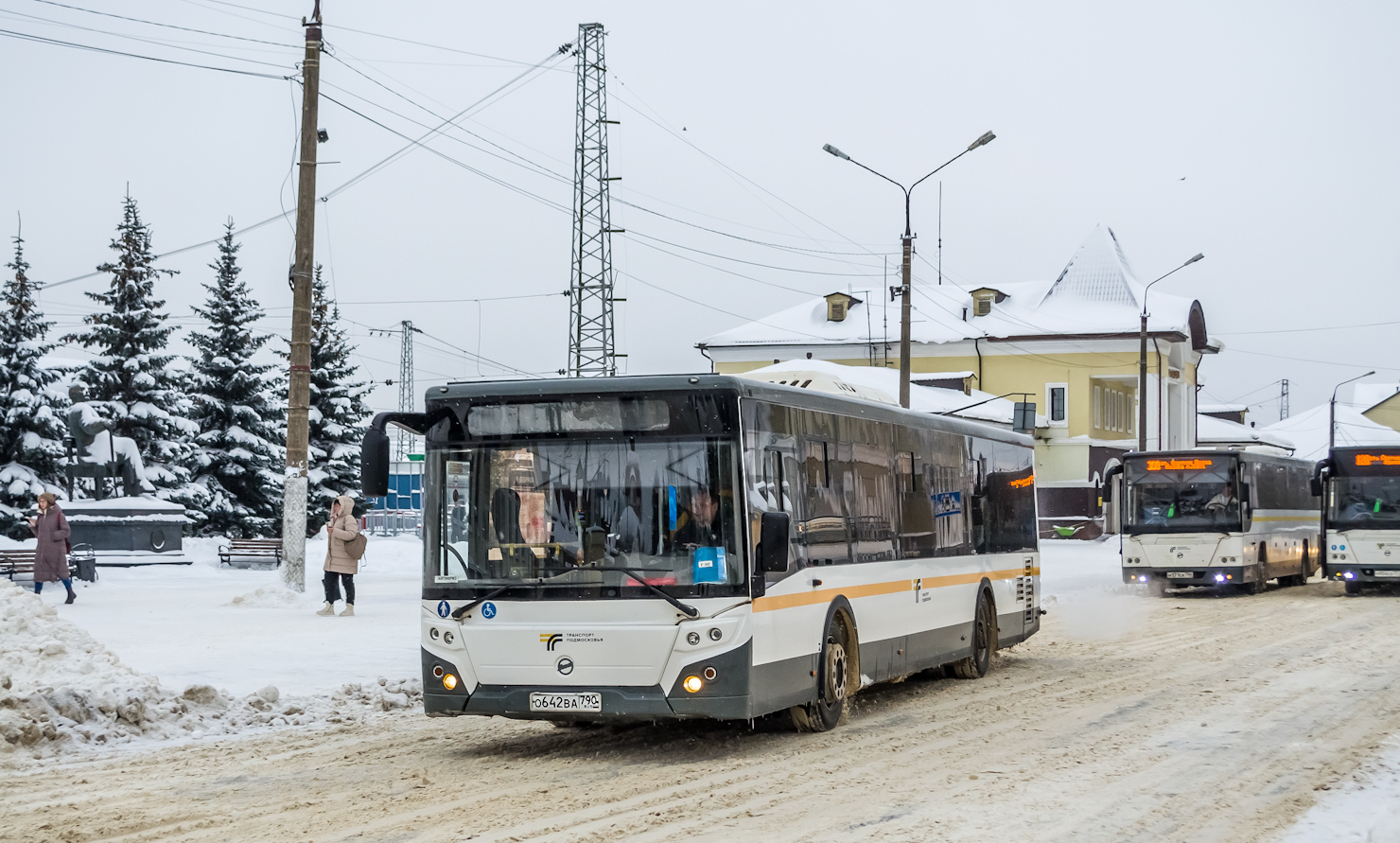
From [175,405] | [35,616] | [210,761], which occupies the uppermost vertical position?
[175,405]

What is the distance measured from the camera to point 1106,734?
11438mm

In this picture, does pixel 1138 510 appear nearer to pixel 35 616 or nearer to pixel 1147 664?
pixel 1147 664

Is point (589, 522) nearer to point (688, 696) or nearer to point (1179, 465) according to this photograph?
point (688, 696)

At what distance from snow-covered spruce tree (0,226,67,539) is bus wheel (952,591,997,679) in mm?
31547

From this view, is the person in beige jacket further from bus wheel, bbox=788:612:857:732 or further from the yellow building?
the yellow building

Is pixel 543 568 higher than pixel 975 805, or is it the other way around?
pixel 543 568

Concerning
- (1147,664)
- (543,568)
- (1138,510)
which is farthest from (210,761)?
(1138,510)

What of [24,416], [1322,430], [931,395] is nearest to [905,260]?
[24,416]

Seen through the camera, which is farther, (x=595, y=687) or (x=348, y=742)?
(x=348, y=742)

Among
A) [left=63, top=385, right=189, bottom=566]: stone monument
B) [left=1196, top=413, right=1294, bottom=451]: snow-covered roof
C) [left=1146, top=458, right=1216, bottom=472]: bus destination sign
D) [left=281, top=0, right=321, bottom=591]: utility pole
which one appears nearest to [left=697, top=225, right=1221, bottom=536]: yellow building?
[left=1196, top=413, right=1294, bottom=451]: snow-covered roof

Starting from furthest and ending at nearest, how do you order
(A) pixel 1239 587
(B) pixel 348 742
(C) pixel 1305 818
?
(A) pixel 1239 587, (B) pixel 348 742, (C) pixel 1305 818

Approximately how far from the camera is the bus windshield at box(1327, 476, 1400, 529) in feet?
107

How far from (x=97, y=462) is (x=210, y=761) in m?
28.8

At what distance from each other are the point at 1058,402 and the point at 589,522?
6312cm
